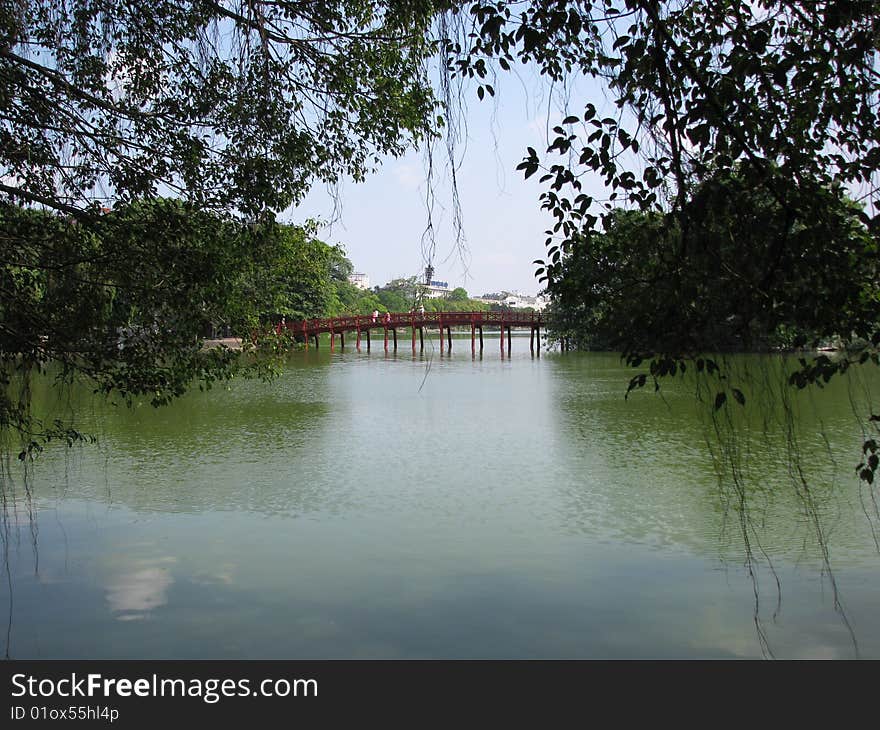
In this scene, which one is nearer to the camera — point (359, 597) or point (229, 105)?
point (229, 105)

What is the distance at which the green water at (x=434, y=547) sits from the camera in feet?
14.0

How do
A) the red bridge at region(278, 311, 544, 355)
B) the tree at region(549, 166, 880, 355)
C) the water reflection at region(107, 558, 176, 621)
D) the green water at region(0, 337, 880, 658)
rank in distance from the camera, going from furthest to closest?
1. the red bridge at region(278, 311, 544, 355)
2. the water reflection at region(107, 558, 176, 621)
3. the green water at region(0, 337, 880, 658)
4. the tree at region(549, 166, 880, 355)

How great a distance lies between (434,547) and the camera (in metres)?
5.85

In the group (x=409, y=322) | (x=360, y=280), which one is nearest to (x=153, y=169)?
(x=409, y=322)

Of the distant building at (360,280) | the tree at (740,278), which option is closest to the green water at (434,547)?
the tree at (740,278)

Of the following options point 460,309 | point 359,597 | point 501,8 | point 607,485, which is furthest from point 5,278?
point 460,309

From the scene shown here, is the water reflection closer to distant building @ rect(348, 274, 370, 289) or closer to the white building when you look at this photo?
the white building

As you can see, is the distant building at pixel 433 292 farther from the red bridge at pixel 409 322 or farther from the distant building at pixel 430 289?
the red bridge at pixel 409 322

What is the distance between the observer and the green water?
14.0 feet

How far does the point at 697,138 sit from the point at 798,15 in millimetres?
508

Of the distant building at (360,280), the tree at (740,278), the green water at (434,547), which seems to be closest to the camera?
the tree at (740,278)

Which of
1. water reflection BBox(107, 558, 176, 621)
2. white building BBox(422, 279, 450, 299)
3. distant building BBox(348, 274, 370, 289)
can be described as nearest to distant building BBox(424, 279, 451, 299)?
white building BBox(422, 279, 450, 299)

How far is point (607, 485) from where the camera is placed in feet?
25.6
